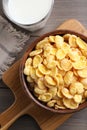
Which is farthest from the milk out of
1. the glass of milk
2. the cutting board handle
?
the cutting board handle

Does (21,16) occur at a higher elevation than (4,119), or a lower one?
higher

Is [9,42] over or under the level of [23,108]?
over

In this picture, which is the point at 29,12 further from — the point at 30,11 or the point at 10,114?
the point at 10,114

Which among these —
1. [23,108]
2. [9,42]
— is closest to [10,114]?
[23,108]

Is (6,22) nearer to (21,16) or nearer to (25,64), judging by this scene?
(21,16)

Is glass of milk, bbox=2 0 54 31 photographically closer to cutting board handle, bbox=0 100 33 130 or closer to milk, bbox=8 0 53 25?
milk, bbox=8 0 53 25

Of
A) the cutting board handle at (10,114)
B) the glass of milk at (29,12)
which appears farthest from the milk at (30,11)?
the cutting board handle at (10,114)

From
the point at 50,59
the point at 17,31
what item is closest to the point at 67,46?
the point at 50,59
